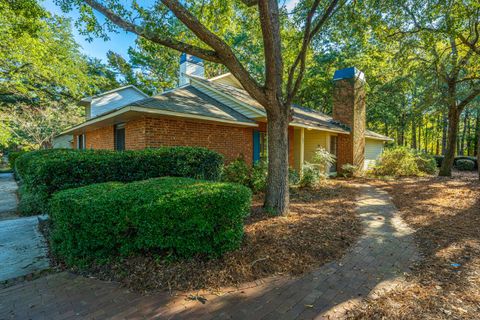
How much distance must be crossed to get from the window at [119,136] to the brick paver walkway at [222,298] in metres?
6.82

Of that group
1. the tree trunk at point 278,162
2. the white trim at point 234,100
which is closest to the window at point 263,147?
the white trim at point 234,100

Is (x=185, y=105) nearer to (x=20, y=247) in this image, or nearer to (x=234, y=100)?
(x=234, y=100)

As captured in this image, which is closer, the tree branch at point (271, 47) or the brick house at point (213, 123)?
the tree branch at point (271, 47)

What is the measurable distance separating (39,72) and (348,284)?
654 inches

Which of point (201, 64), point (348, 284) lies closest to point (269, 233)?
point (348, 284)

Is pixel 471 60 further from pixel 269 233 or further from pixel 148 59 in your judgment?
pixel 148 59

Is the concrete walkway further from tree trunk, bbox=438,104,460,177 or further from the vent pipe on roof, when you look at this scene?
tree trunk, bbox=438,104,460,177

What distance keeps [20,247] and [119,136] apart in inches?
237

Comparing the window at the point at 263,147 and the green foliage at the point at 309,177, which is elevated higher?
the window at the point at 263,147

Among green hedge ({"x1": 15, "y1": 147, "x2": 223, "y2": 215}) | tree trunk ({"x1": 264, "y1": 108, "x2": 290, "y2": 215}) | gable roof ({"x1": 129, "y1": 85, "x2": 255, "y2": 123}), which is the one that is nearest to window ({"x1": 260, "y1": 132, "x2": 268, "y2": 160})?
gable roof ({"x1": 129, "y1": 85, "x2": 255, "y2": 123})

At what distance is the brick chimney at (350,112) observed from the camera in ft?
45.9

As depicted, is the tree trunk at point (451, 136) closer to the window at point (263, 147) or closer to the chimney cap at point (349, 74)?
the chimney cap at point (349, 74)

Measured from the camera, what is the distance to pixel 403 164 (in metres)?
13.2

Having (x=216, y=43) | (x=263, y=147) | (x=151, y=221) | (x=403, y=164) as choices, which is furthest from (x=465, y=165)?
(x=151, y=221)
